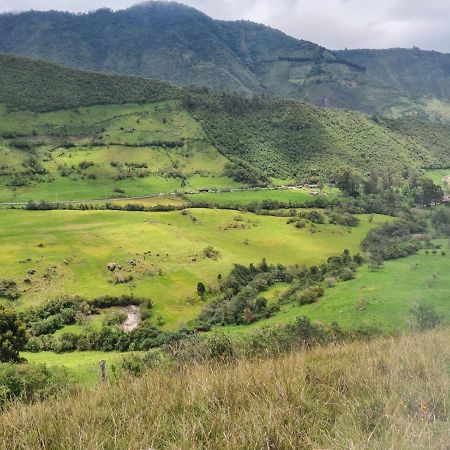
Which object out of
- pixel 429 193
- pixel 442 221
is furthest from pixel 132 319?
pixel 429 193

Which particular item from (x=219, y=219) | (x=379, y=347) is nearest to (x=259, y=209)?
(x=219, y=219)

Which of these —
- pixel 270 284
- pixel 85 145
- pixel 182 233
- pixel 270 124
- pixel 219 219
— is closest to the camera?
pixel 270 284

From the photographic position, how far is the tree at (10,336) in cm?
4250

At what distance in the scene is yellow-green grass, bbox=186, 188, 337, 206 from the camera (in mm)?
124312

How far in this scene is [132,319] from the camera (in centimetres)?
6141

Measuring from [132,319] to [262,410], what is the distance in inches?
2315

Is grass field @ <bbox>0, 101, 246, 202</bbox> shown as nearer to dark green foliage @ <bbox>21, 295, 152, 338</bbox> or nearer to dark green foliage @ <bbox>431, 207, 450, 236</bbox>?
dark green foliage @ <bbox>431, 207, 450, 236</bbox>

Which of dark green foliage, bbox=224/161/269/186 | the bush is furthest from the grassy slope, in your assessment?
the bush

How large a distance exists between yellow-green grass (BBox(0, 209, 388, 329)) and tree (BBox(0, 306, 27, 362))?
55.5 feet

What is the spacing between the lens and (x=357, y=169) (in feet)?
550

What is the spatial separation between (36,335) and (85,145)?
115 m

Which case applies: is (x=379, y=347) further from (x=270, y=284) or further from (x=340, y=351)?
(x=270, y=284)

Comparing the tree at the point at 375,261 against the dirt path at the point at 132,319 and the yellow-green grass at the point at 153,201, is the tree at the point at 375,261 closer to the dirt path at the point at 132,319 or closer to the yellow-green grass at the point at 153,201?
the dirt path at the point at 132,319

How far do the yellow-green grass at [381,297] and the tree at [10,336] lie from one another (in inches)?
862
